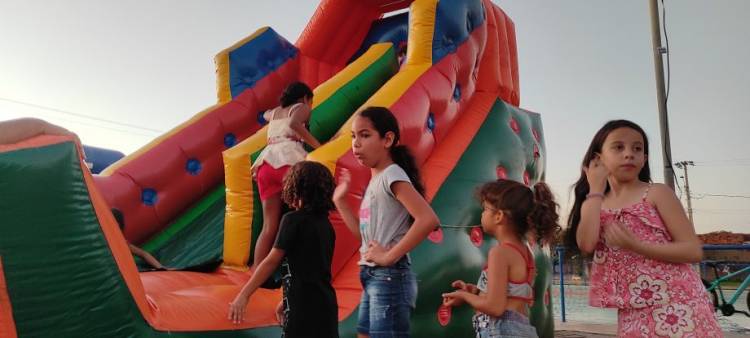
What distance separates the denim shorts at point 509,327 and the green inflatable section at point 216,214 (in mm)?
1605

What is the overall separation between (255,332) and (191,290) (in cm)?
37

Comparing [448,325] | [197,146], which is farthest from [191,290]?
[197,146]

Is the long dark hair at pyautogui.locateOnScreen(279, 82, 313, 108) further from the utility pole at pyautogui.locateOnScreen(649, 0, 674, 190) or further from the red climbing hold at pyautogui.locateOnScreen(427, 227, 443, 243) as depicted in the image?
the utility pole at pyautogui.locateOnScreen(649, 0, 674, 190)

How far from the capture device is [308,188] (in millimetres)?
1993

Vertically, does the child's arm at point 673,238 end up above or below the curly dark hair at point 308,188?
below

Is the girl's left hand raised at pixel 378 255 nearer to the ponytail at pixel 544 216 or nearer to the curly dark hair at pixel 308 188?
the curly dark hair at pixel 308 188

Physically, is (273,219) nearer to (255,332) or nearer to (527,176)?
(255,332)

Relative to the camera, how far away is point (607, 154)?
72.7 inches

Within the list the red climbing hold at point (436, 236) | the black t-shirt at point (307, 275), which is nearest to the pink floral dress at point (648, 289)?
the black t-shirt at point (307, 275)

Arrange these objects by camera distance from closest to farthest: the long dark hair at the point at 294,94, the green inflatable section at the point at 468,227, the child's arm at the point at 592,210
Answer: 1. the child's arm at the point at 592,210
2. the green inflatable section at the point at 468,227
3. the long dark hair at the point at 294,94

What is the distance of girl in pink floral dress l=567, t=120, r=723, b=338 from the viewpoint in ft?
5.45

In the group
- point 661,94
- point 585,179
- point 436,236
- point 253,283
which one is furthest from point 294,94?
point 661,94

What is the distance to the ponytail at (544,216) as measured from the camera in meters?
1.85

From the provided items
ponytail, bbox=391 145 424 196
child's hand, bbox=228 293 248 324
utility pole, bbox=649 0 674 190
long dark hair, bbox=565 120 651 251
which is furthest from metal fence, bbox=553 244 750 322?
child's hand, bbox=228 293 248 324
